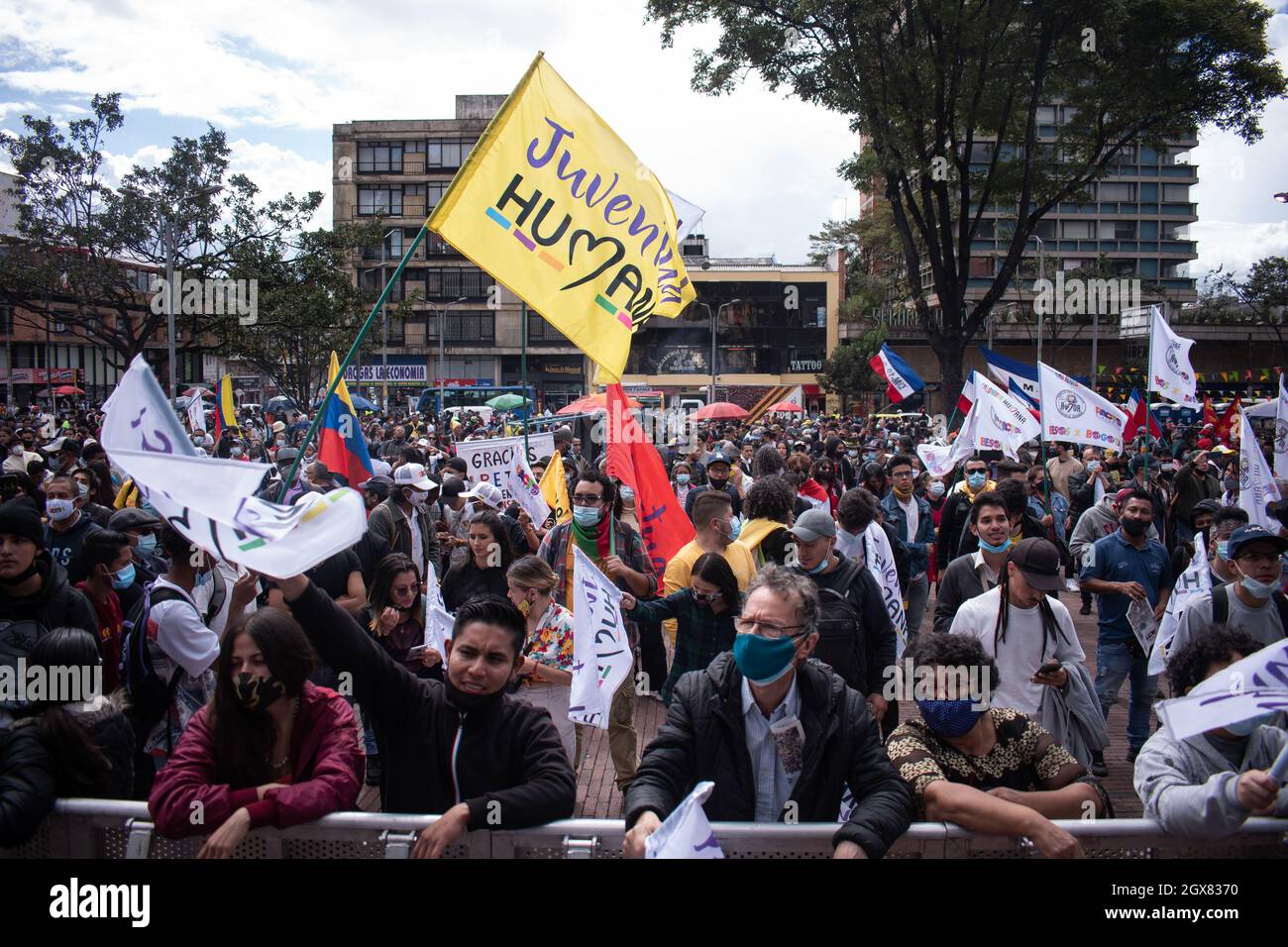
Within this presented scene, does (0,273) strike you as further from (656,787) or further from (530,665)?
(656,787)

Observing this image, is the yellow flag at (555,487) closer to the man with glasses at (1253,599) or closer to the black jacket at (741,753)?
the man with glasses at (1253,599)

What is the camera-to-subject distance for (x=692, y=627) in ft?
17.0

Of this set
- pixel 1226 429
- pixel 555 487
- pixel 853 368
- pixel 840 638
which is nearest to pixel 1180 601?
pixel 840 638

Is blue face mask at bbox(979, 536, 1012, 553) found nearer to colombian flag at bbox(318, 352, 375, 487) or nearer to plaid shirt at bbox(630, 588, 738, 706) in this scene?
plaid shirt at bbox(630, 588, 738, 706)

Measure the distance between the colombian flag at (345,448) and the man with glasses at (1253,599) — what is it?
7.01m

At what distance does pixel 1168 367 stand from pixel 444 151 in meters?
58.0

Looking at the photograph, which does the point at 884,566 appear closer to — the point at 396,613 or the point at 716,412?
the point at 396,613

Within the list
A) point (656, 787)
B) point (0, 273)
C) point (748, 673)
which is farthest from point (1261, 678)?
point (0, 273)

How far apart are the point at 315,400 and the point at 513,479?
30.9 metres

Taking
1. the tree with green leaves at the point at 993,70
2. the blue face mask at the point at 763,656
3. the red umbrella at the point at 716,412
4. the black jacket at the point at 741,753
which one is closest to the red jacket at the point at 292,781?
the black jacket at the point at 741,753

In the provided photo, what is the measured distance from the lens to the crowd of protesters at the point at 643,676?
298cm

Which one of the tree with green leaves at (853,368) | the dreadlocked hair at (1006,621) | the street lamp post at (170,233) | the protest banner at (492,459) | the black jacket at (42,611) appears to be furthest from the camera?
the tree with green leaves at (853,368)

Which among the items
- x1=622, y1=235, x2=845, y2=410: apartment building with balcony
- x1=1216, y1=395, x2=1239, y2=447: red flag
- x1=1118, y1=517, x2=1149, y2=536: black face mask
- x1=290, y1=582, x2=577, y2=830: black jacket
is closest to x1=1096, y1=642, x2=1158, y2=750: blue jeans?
x1=1118, y1=517, x2=1149, y2=536: black face mask
